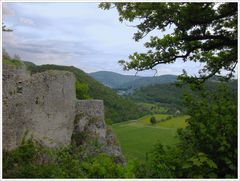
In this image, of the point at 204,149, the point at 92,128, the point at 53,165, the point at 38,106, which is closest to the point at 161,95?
the point at 92,128

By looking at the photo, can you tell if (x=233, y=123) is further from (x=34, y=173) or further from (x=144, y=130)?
(x=144, y=130)

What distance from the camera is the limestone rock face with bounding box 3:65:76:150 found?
11.6m

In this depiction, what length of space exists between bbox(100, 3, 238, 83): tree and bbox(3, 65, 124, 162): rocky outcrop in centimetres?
295

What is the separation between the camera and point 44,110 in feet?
43.4

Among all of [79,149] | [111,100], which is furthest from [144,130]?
[79,149]

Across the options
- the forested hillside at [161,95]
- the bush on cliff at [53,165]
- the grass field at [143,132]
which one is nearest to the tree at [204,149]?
the bush on cliff at [53,165]

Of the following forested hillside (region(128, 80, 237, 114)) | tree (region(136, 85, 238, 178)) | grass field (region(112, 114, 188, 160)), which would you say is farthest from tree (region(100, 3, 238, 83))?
forested hillside (region(128, 80, 237, 114))

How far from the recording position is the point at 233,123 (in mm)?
8680

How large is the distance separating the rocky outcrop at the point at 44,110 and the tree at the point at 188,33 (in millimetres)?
2953

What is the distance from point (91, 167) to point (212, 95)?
11.4 feet

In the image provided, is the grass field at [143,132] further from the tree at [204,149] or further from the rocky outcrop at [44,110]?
the tree at [204,149]

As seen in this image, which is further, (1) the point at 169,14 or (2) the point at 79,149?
(2) the point at 79,149

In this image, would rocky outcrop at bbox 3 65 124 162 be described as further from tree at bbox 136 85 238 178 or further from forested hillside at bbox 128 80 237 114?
forested hillside at bbox 128 80 237 114

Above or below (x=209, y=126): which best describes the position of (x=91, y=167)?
below
